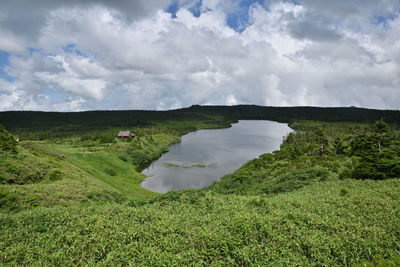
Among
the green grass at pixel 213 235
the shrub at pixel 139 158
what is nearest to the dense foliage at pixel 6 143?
the green grass at pixel 213 235

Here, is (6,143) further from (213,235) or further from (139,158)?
(139,158)

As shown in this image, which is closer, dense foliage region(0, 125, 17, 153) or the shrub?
dense foliage region(0, 125, 17, 153)

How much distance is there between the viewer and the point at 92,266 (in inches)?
380

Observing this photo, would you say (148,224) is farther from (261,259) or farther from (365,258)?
(365,258)

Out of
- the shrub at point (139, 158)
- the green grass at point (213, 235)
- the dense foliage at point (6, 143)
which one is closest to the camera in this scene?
the green grass at point (213, 235)

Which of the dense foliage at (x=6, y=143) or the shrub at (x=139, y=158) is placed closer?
the dense foliage at (x=6, y=143)

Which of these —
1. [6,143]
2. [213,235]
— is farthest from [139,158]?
[213,235]

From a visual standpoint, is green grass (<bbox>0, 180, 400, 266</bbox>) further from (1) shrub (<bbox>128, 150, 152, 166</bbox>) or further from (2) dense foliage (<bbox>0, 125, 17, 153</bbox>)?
(1) shrub (<bbox>128, 150, 152, 166</bbox>)

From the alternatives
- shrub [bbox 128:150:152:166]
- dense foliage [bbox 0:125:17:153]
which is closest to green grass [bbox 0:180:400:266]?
dense foliage [bbox 0:125:17:153]

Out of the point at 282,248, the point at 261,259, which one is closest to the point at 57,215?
the point at 261,259

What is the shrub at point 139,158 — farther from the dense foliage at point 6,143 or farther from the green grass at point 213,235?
the green grass at point 213,235

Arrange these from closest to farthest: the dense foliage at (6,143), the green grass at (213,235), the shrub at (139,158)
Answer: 1. the green grass at (213,235)
2. the dense foliage at (6,143)
3. the shrub at (139,158)

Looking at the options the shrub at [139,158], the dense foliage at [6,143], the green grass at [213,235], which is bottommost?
the shrub at [139,158]

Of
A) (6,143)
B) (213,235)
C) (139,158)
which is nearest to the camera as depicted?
(213,235)
